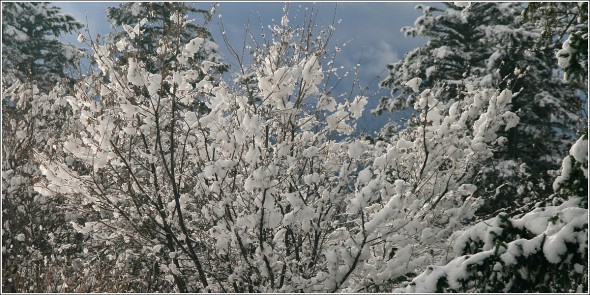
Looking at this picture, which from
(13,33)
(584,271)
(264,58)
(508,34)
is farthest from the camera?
(13,33)

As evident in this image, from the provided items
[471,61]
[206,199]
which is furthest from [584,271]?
[471,61]

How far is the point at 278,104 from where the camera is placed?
17.2 ft

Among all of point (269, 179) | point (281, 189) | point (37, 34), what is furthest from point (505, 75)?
point (37, 34)

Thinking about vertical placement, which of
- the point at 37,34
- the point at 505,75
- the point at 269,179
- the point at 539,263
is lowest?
the point at 539,263

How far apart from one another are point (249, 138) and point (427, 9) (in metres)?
12.0

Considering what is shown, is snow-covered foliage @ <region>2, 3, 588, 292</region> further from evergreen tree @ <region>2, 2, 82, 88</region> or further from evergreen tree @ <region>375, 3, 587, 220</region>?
evergreen tree @ <region>2, 2, 82, 88</region>

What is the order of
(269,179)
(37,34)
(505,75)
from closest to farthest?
1. (269,179)
2. (505,75)
3. (37,34)

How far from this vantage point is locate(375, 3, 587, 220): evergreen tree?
12.7 metres

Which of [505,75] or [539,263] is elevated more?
[505,75]

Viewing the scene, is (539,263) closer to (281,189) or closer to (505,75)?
(281,189)

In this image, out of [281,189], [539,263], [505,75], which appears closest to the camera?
[539,263]

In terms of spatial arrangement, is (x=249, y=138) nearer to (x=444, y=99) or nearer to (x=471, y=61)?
(x=444, y=99)

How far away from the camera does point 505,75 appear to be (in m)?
13.8

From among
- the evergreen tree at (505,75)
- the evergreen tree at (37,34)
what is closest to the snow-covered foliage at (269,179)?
the evergreen tree at (505,75)
